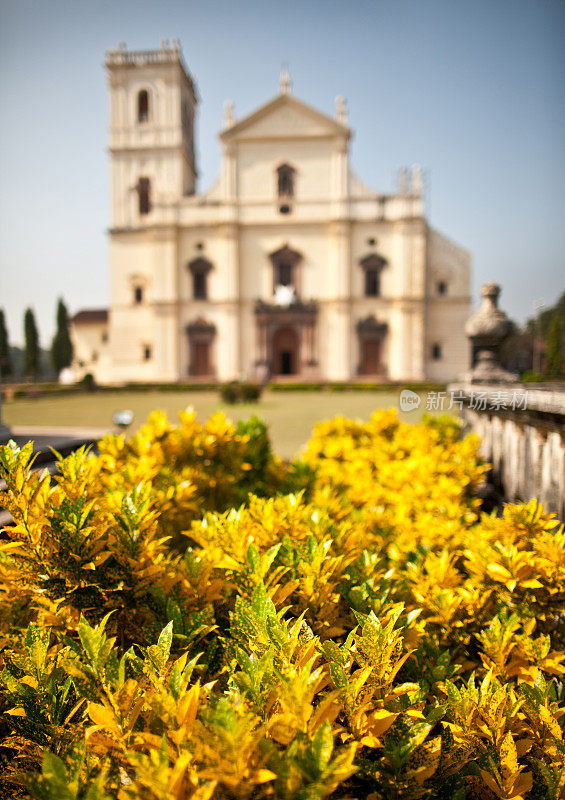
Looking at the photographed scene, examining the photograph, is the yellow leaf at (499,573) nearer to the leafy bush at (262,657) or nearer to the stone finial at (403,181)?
the leafy bush at (262,657)

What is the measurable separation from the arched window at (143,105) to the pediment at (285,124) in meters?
5.79

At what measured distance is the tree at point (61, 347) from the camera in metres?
39.3

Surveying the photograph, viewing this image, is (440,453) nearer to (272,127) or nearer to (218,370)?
(218,370)

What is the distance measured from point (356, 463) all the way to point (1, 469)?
3.01 metres

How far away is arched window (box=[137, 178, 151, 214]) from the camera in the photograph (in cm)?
3142

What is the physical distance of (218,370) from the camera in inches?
1223

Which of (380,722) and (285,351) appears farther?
(285,351)

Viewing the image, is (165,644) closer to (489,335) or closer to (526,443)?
(526,443)

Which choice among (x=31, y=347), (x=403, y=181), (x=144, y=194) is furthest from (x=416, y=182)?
(x=31, y=347)

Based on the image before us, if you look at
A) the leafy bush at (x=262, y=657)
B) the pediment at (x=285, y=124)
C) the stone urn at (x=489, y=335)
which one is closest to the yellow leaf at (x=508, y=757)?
the leafy bush at (x=262, y=657)

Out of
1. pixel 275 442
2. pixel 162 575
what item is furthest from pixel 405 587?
pixel 275 442

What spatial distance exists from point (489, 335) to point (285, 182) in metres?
28.5

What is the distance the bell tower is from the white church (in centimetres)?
7

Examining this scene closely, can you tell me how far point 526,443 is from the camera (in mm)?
3357
